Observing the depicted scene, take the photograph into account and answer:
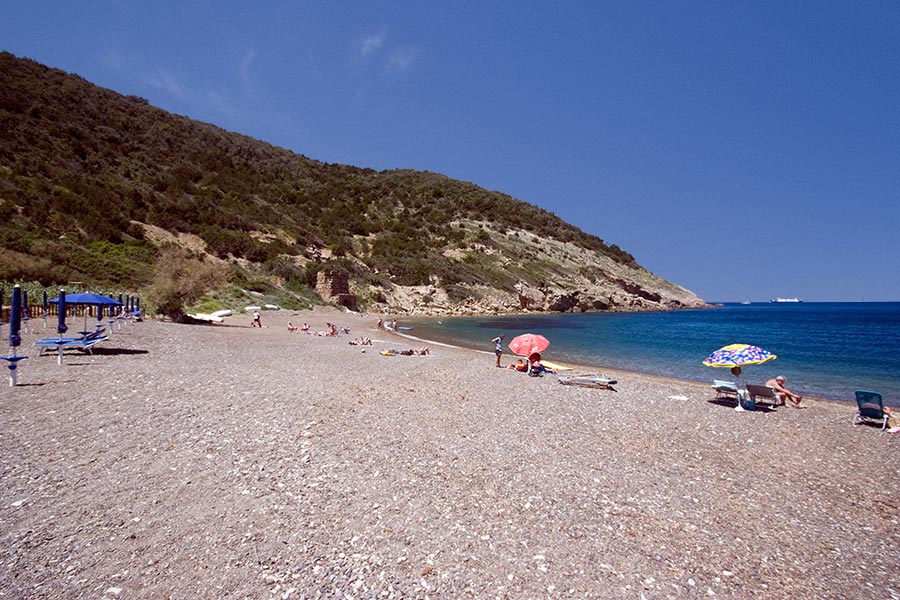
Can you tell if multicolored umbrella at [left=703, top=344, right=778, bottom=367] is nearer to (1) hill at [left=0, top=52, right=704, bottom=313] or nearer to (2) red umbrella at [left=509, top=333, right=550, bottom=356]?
(2) red umbrella at [left=509, top=333, right=550, bottom=356]

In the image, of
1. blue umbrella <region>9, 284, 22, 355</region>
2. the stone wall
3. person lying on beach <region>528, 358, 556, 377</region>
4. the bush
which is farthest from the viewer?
the stone wall

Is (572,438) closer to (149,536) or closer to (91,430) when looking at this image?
(149,536)

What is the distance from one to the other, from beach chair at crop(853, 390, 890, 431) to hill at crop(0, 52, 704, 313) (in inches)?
1088

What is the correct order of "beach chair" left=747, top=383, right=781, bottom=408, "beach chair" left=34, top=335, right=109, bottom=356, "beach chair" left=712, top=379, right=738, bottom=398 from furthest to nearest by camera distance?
"beach chair" left=712, top=379, right=738, bottom=398, "beach chair" left=34, top=335, right=109, bottom=356, "beach chair" left=747, top=383, right=781, bottom=408

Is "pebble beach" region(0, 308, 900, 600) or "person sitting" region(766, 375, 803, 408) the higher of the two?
"person sitting" region(766, 375, 803, 408)

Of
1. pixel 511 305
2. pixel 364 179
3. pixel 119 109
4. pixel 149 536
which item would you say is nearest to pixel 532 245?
pixel 511 305

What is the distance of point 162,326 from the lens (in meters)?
19.8

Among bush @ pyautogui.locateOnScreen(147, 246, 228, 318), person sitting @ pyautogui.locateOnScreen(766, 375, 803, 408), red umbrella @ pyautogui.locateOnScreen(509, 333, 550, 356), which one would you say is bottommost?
person sitting @ pyautogui.locateOnScreen(766, 375, 803, 408)

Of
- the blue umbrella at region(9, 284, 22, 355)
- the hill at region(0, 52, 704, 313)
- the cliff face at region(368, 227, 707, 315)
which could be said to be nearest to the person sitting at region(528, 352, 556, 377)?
the blue umbrella at region(9, 284, 22, 355)

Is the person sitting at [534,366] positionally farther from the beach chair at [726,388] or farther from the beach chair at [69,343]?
the beach chair at [69,343]

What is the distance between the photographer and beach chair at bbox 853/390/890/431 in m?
9.20

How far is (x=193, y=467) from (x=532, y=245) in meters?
72.3

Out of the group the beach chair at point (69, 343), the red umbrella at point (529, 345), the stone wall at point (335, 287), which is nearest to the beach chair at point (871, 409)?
the red umbrella at point (529, 345)

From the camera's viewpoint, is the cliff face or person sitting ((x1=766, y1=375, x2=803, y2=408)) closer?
person sitting ((x1=766, y1=375, x2=803, y2=408))
